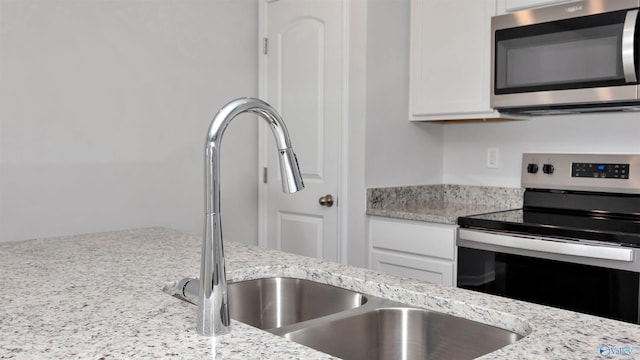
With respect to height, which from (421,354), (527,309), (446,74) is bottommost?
(421,354)

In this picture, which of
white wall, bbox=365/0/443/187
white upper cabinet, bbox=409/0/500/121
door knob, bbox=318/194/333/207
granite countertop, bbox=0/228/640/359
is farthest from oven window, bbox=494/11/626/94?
granite countertop, bbox=0/228/640/359

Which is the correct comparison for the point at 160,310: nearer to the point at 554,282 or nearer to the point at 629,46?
the point at 554,282

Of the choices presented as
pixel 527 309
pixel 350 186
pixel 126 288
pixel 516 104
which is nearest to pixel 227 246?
pixel 126 288

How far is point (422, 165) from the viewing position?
3148 millimetres

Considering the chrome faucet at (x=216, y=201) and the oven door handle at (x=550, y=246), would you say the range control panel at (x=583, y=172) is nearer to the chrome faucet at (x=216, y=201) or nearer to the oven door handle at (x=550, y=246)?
the oven door handle at (x=550, y=246)

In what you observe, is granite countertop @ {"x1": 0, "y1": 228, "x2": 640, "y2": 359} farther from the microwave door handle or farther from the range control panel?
the range control panel

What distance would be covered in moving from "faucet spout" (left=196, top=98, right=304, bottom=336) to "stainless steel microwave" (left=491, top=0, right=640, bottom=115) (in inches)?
70.3

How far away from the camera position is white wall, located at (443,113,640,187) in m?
2.59

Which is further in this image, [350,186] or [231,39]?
[231,39]

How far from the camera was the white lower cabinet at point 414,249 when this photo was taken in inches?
100

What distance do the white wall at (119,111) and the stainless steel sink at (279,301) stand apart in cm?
160

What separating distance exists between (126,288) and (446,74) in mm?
2030

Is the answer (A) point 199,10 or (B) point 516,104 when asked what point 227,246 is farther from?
(A) point 199,10

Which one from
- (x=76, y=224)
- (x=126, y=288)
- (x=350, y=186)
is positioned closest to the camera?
(x=126, y=288)
